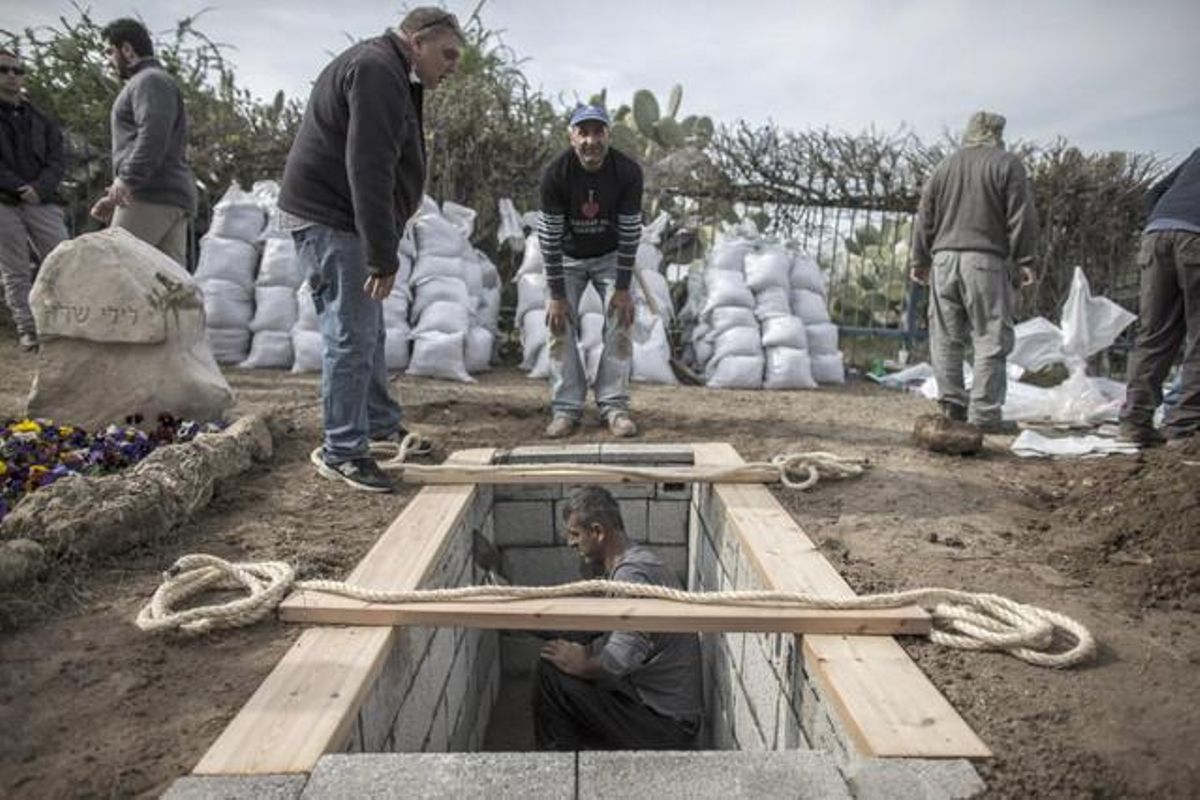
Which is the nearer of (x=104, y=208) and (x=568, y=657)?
(x=568, y=657)

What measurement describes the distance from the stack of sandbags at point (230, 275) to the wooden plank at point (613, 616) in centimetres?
476

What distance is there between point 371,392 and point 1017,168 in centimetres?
370

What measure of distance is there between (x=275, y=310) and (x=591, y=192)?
310 centimetres

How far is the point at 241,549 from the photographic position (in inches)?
102

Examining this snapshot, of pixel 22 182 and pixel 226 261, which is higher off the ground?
pixel 22 182

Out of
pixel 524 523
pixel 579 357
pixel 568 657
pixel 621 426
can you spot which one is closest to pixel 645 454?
pixel 621 426

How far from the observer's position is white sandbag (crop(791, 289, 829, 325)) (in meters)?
6.85

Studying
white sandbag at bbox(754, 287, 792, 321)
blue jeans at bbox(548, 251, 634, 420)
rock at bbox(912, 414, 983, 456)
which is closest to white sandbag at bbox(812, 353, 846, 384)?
white sandbag at bbox(754, 287, 792, 321)

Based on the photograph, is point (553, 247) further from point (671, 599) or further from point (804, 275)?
point (804, 275)

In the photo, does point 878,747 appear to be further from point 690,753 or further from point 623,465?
point 623,465

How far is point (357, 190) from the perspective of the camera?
2.85 m

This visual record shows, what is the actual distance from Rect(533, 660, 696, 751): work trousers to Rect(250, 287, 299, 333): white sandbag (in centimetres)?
413

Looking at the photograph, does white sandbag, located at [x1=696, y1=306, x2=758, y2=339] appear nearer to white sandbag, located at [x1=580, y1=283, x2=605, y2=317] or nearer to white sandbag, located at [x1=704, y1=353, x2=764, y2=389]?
white sandbag, located at [x1=704, y1=353, x2=764, y2=389]

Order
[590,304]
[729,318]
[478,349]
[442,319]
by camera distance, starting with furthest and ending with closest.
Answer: [729,318] < [478,349] < [590,304] < [442,319]
